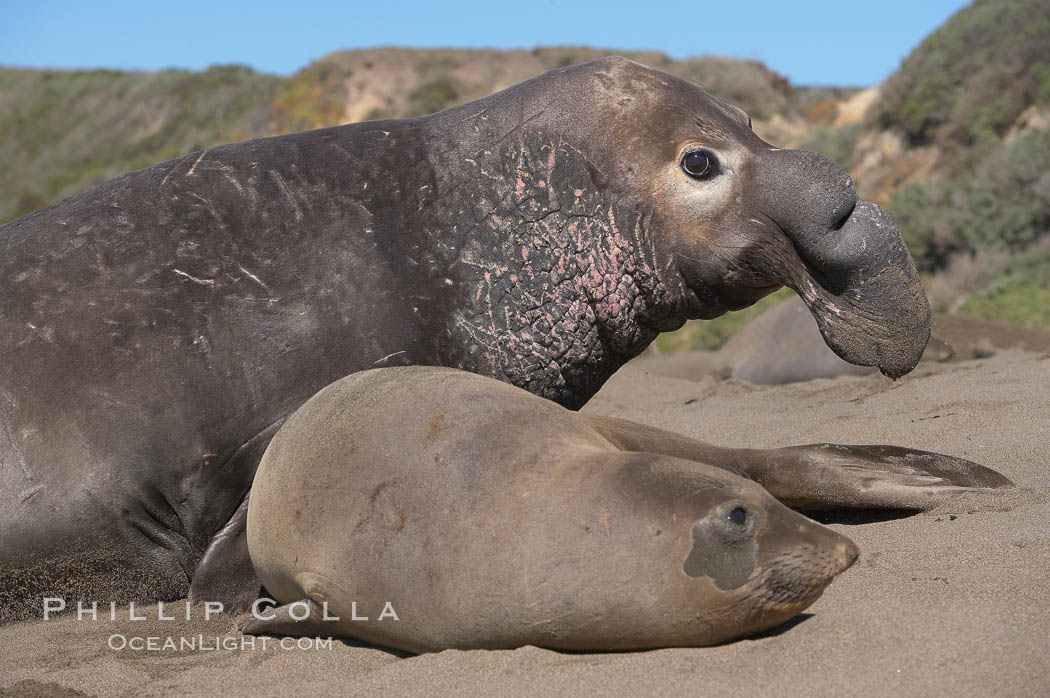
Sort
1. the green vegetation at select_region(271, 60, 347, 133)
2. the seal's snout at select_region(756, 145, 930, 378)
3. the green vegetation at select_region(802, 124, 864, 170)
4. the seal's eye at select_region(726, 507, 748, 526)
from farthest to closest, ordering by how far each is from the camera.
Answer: the green vegetation at select_region(271, 60, 347, 133) → the green vegetation at select_region(802, 124, 864, 170) → the seal's snout at select_region(756, 145, 930, 378) → the seal's eye at select_region(726, 507, 748, 526)

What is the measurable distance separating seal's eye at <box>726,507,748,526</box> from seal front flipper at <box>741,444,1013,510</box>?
1410mm

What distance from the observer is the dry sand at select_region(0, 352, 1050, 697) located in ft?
8.77

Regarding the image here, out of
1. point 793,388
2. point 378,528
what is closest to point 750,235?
point 378,528

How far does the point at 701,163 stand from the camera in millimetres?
4312

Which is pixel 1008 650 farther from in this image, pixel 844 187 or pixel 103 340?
pixel 103 340

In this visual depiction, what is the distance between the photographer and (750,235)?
4.24 metres

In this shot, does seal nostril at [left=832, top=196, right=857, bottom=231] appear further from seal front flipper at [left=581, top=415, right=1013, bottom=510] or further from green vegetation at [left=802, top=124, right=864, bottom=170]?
green vegetation at [left=802, top=124, right=864, bottom=170]

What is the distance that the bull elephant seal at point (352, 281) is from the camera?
3.90 metres

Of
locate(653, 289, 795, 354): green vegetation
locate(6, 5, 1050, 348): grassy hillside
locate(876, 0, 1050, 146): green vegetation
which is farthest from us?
locate(876, 0, 1050, 146): green vegetation

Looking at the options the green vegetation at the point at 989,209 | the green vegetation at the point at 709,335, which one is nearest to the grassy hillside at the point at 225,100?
the green vegetation at the point at 989,209

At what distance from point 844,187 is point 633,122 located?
86 centimetres

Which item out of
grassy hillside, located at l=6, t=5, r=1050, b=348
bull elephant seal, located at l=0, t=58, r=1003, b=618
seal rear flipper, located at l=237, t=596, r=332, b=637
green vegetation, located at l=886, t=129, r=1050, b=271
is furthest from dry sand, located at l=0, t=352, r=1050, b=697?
green vegetation, located at l=886, t=129, r=1050, b=271

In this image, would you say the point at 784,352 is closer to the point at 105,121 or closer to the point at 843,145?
the point at 843,145

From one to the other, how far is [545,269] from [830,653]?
79.8 inches
